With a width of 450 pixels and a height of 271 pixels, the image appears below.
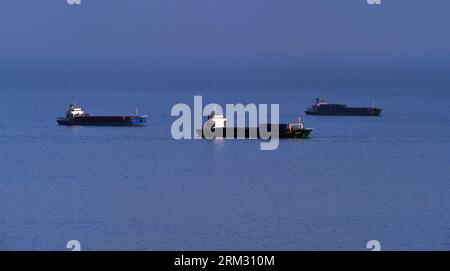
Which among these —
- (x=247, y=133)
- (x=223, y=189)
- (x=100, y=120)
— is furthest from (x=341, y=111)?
(x=223, y=189)

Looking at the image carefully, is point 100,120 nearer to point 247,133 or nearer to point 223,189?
point 247,133

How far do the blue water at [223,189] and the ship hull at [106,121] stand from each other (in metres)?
0.90

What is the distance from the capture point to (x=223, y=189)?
1415 inches

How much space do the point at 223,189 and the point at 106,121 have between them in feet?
86.1

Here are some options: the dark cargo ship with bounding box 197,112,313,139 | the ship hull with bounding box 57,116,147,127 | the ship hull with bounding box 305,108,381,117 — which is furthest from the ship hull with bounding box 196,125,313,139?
the ship hull with bounding box 305,108,381,117

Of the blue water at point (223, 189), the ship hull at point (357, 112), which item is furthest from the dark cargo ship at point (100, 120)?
the ship hull at point (357, 112)

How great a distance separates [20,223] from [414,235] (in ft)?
28.2

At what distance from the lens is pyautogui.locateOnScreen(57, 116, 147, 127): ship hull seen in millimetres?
61469

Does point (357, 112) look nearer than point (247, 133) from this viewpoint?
No

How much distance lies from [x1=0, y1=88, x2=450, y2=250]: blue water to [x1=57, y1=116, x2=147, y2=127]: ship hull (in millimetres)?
903

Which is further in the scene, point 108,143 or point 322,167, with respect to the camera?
point 108,143

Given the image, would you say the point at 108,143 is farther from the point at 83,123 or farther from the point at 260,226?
the point at 260,226

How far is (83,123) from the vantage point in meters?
62.2
